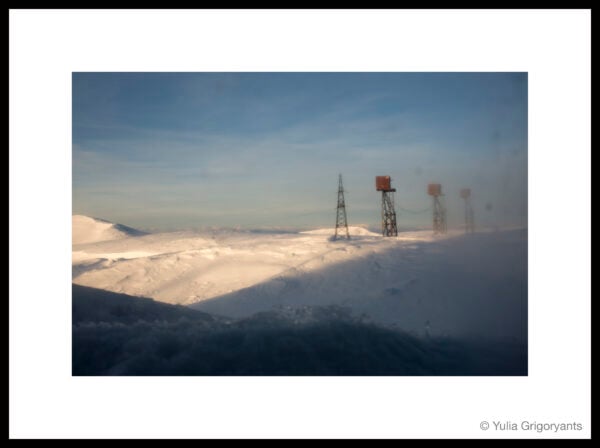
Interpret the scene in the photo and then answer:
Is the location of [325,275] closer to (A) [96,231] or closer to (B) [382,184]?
(B) [382,184]

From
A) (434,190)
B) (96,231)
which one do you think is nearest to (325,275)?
(434,190)

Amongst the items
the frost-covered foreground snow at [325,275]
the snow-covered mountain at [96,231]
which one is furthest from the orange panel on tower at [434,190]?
the snow-covered mountain at [96,231]

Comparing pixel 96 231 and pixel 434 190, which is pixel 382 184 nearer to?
pixel 434 190

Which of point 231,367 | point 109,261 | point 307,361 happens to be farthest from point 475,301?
point 109,261

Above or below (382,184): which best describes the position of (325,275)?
below

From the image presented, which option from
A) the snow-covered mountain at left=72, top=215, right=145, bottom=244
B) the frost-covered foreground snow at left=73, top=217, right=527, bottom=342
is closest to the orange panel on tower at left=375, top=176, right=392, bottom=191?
the frost-covered foreground snow at left=73, top=217, right=527, bottom=342

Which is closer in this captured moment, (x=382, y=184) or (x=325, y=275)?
(x=325, y=275)

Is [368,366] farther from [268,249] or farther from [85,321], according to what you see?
[268,249]
